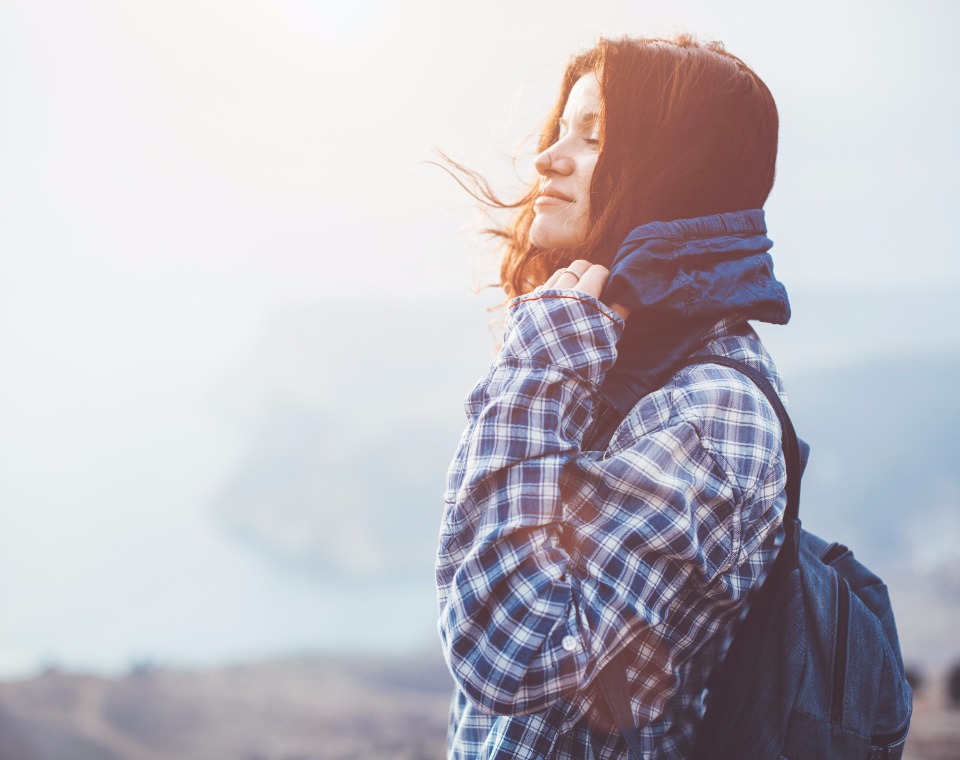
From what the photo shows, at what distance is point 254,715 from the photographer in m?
2.44

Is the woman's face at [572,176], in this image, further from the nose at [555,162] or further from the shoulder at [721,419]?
the shoulder at [721,419]

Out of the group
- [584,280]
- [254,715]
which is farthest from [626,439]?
[254,715]

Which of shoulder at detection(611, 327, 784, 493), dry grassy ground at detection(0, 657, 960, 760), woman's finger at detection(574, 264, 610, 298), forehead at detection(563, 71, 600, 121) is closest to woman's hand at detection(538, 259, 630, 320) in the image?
woman's finger at detection(574, 264, 610, 298)

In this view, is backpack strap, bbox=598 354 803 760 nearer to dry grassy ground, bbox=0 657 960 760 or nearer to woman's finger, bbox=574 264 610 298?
woman's finger, bbox=574 264 610 298

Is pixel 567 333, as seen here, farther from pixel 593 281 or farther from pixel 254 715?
pixel 254 715

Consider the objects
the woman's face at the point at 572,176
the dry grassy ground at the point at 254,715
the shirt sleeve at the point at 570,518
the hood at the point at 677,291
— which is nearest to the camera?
the shirt sleeve at the point at 570,518

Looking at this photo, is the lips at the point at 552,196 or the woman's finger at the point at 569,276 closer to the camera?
the woman's finger at the point at 569,276

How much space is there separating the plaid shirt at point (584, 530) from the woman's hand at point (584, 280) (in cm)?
4

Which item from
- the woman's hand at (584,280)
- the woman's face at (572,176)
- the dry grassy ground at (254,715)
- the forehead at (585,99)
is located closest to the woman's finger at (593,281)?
the woman's hand at (584,280)

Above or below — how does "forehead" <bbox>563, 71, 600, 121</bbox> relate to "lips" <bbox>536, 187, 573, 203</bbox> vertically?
above

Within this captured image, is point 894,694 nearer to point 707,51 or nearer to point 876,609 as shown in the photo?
point 876,609

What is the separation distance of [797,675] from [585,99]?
0.82 metres

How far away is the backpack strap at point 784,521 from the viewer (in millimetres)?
753

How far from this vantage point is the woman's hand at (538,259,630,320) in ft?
2.82
